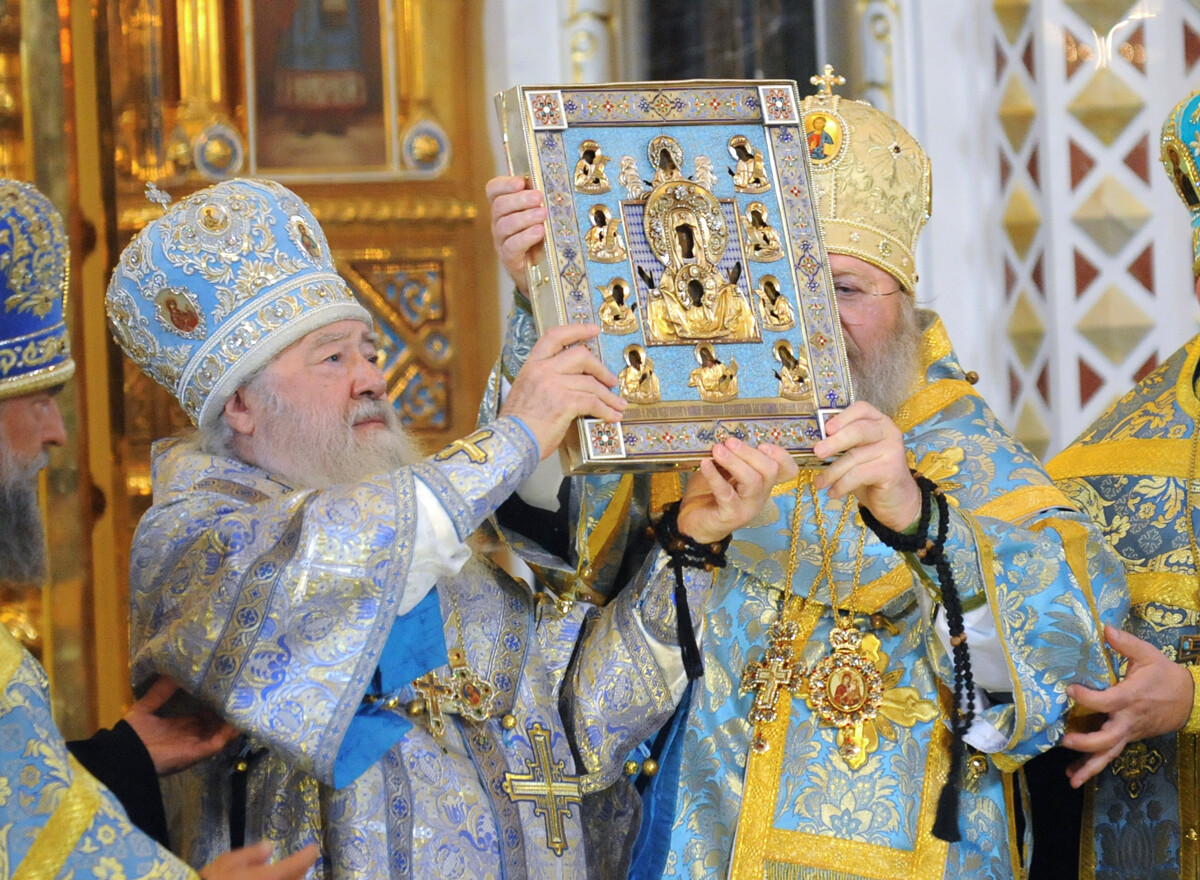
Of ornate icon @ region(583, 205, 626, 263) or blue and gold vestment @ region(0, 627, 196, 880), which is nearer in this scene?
blue and gold vestment @ region(0, 627, 196, 880)

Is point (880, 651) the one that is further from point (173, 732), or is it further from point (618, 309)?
point (173, 732)

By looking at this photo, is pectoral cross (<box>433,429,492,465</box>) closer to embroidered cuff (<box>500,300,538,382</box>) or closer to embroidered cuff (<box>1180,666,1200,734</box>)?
embroidered cuff (<box>500,300,538,382</box>)

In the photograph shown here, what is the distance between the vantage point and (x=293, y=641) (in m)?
2.70

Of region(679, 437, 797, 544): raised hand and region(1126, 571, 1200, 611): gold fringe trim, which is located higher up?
region(679, 437, 797, 544): raised hand

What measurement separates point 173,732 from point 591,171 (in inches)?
46.6

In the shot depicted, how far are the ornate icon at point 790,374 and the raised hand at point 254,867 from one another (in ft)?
3.35

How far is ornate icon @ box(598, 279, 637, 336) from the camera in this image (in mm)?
2812

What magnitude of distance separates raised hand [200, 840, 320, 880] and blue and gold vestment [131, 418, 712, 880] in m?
0.16

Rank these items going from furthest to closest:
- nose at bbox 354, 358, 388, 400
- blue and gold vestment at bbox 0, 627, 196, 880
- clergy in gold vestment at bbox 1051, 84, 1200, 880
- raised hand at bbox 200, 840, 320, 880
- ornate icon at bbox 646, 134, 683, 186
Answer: clergy in gold vestment at bbox 1051, 84, 1200, 880, nose at bbox 354, 358, 388, 400, ornate icon at bbox 646, 134, 683, 186, raised hand at bbox 200, 840, 320, 880, blue and gold vestment at bbox 0, 627, 196, 880

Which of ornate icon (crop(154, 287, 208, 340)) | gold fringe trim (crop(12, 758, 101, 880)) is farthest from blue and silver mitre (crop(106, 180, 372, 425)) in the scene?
gold fringe trim (crop(12, 758, 101, 880))

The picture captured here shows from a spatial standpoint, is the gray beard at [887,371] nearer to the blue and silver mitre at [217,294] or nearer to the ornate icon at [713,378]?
the ornate icon at [713,378]

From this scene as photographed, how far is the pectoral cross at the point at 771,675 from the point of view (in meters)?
3.12

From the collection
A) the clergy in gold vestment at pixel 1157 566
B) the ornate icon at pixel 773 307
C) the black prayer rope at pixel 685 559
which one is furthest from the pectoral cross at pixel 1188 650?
the ornate icon at pixel 773 307

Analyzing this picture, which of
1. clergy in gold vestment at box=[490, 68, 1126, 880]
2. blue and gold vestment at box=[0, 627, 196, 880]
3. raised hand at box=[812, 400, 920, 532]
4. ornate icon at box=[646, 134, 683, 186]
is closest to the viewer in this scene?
blue and gold vestment at box=[0, 627, 196, 880]
